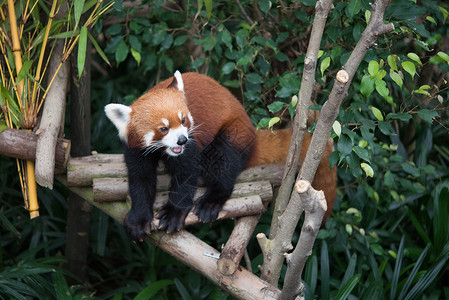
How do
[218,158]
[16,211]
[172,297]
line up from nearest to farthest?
[218,158] → [172,297] → [16,211]

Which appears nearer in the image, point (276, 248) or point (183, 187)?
point (276, 248)

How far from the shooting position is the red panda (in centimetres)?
238

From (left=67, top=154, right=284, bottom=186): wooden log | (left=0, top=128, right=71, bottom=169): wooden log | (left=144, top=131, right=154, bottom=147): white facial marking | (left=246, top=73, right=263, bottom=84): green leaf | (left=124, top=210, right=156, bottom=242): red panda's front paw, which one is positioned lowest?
(left=124, top=210, right=156, bottom=242): red panda's front paw

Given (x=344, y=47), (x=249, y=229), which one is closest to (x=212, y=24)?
(x=344, y=47)

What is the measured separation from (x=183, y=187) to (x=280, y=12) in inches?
52.1

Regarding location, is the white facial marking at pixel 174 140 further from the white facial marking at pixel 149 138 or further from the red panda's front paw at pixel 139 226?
the red panda's front paw at pixel 139 226

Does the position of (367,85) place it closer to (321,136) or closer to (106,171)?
(321,136)

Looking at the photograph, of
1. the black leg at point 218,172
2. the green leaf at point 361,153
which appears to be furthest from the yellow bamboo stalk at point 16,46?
the green leaf at point 361,153

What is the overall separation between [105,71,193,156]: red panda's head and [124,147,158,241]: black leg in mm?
73

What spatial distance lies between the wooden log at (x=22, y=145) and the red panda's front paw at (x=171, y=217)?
0.59 m

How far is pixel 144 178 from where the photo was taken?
8.16ft

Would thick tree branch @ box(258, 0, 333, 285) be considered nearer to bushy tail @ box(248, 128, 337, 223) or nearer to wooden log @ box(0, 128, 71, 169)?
bushy tail @ box(248, 128, 337, 223)

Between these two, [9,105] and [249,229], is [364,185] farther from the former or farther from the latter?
[9,105]

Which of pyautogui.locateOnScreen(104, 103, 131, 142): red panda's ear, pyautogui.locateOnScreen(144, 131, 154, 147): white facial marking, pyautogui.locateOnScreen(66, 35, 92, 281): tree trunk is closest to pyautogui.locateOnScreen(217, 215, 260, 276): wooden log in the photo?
pyautogui.locateOnScreen(144, 131, 154, 147): white facial marking
